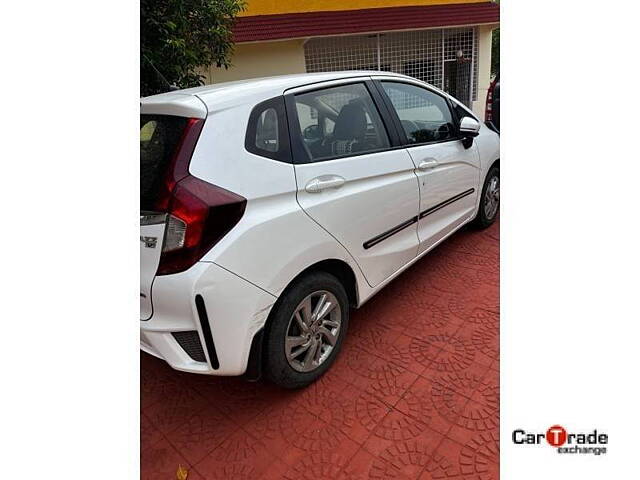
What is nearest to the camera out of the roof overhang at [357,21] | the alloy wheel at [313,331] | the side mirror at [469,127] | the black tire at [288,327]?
the black tire at [288,327]

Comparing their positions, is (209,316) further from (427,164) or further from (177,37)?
(177,37)

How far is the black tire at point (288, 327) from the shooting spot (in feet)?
6.70

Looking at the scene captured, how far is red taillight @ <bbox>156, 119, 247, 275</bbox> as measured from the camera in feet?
5.59

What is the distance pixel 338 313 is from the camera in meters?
2.41

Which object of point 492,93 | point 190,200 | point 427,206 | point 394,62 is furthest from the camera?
point 394,62

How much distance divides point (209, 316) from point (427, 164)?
1833 mm

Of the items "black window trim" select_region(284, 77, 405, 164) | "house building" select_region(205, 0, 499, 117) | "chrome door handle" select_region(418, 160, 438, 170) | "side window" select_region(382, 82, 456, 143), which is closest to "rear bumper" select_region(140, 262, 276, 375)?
"black window trim" select_region(284, 77, 405, 164)

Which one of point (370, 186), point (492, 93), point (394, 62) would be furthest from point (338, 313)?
point (394, 62)

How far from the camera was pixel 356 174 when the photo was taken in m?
2.29

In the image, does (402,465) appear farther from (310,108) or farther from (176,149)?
(310,108)

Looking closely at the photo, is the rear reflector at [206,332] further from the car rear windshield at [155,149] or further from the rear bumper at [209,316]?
the car rear windshield at [155,149]

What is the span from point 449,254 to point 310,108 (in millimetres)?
2069

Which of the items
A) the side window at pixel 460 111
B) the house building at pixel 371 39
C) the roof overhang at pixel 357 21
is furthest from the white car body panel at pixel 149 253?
the roof overhang at pixel 357 21

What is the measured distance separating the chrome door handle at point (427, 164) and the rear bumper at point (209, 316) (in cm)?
145
